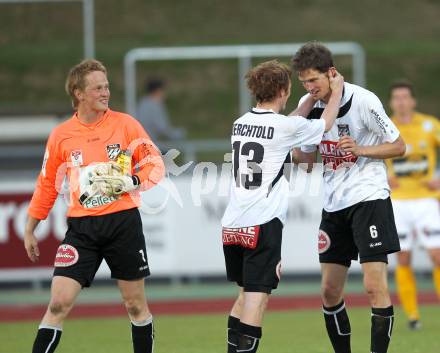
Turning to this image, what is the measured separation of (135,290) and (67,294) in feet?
1.63

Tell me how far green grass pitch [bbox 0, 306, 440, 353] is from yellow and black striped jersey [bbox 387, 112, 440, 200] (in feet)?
4.45

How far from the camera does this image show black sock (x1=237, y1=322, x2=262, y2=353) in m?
6.86

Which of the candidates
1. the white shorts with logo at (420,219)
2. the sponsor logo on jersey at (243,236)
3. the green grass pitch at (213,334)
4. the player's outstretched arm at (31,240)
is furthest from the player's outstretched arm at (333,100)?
the white shorts with logo at (420,219)

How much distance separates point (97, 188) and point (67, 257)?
0.51m

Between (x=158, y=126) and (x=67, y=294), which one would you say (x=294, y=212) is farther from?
→ (x=67, y=294)

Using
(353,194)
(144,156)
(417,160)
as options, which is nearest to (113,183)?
(144,156)

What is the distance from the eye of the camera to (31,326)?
1130cm

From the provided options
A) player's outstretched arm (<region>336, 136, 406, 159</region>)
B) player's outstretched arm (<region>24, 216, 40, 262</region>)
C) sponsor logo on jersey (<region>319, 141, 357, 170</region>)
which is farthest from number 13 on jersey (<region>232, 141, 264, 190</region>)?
player's outstretched arm (<region>24, 216, 40, 262</region>)

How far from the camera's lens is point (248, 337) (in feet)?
22.5

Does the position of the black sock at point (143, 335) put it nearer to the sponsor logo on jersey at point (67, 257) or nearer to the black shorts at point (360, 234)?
the sponsor logo on jersey at point (67, 257)

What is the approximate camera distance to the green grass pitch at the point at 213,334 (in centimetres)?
909

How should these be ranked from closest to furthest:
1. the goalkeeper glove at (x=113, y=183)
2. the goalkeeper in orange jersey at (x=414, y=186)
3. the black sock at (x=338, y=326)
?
the goalkeeper glove at (x=113, y=183)
the black sock at (x=338, y=326)
the goalkeeper in orange jersey at (x=414, y=186)

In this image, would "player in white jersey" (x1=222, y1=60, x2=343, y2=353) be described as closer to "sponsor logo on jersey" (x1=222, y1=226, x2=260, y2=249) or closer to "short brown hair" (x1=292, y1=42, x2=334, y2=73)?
"sponsor logo on jersey" (x1=222, y1=226, x2=260, y2=249)

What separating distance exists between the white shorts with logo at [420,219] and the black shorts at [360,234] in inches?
125
